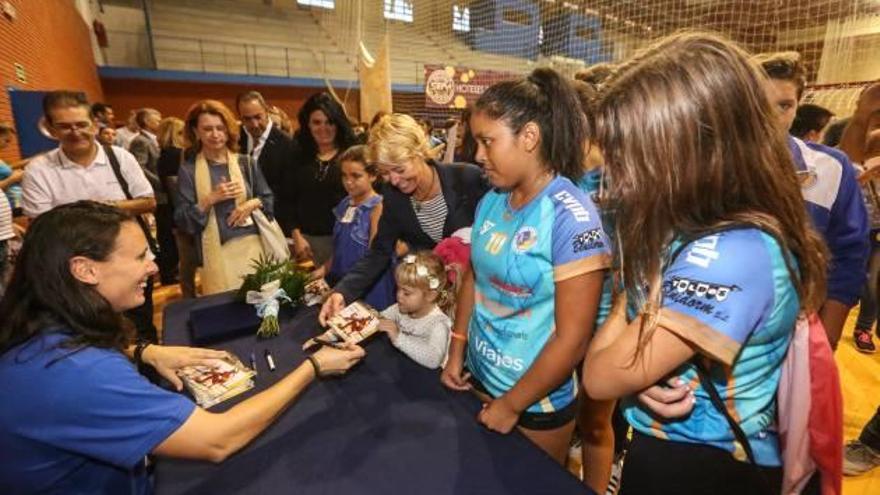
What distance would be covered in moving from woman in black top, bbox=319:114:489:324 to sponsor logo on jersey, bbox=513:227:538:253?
0.68 m

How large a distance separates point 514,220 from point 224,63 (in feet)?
51.6

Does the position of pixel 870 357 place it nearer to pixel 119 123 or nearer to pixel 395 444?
pixel 395 444

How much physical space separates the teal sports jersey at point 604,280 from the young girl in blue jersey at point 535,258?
0.18 ft

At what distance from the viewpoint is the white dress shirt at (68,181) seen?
237 cm

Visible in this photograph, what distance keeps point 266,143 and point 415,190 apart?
195 centimetres

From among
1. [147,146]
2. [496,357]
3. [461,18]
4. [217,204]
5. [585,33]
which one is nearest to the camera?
[496,357]

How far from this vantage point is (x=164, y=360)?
4.67 ft

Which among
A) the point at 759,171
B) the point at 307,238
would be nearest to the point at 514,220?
the point at 759,171

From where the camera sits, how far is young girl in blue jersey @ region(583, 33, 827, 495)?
2.22 ft

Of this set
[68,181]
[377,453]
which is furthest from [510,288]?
[68,181]

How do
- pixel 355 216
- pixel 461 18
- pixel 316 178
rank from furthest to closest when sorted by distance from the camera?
1. pixel 461 18
2. pixel 316 178
3. pixel 355 216

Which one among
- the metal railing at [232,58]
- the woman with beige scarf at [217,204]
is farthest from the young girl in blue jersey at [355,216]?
the metal railing at [232,58]

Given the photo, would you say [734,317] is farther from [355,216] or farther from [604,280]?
[355,216]

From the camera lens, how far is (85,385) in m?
0.90
